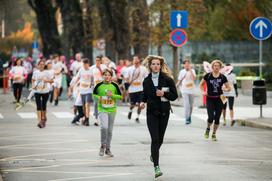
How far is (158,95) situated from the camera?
570 inches

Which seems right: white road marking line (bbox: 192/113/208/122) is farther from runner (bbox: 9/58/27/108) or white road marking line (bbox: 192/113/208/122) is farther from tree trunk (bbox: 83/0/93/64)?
tree trunk (bbox: 83/0/93/64)

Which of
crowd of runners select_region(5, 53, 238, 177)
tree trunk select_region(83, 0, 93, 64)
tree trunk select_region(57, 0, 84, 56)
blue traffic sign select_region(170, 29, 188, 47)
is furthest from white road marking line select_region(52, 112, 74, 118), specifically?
tree trunk select_region(83, 0, 93, 64)

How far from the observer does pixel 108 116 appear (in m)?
17.7

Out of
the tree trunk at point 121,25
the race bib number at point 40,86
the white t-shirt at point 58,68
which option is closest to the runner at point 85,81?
the race bib number at point 40,86

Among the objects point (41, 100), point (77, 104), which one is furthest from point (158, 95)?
point (77, 104)

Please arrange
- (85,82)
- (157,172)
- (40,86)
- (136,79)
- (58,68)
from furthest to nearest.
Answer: (58,68) < (136,79) < (85,82) < (40,86) < (157,172)

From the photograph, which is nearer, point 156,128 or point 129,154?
point 156,128

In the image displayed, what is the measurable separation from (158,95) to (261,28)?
558 inches

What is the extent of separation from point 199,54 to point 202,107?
92.1 ft

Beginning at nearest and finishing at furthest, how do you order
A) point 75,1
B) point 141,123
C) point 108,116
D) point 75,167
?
point 75,167, point 108,116, point 141,123, point 75,1

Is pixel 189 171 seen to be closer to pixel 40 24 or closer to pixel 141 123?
pixel 141 123

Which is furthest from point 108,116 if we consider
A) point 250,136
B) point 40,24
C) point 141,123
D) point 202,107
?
point 40,24

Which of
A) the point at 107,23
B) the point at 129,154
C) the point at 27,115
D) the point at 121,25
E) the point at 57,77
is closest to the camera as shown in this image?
the point at 129,154

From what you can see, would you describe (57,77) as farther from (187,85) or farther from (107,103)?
(107,103)
